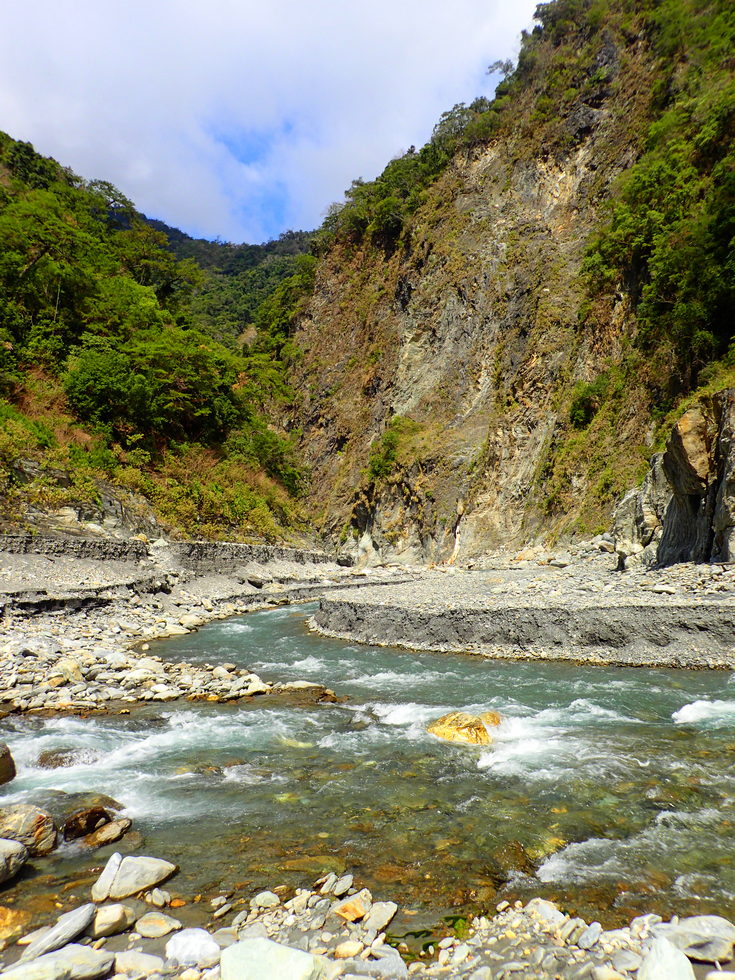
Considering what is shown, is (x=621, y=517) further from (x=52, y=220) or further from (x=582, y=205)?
(x=52, y=220)

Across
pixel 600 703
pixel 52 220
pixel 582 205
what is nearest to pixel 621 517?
pixel 600 703

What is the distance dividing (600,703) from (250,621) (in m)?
12.3

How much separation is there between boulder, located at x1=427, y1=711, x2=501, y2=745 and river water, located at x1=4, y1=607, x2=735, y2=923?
7.2 inches

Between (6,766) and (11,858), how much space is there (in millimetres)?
2096

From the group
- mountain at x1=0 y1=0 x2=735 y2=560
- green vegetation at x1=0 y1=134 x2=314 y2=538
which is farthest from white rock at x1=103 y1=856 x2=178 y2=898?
green vegetation at x1=0 y1=134 x2=314 y2=538

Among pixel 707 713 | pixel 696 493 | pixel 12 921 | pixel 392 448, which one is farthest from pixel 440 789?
pixel 392 448

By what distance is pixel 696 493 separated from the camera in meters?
14.5

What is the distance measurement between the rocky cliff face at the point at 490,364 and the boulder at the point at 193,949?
71.7 feet

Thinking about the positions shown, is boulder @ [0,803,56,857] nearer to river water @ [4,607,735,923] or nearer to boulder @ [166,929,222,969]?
river water @ [4,607,735,923]

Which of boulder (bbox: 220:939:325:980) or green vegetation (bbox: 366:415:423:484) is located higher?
green vegetation (bbox: 366:415:423:484)

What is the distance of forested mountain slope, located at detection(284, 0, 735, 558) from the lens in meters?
22.3

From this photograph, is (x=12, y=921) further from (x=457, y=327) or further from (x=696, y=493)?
(x=457, y=327)

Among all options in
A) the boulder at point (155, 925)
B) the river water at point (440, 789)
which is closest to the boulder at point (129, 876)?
the river water at point (440, 789)

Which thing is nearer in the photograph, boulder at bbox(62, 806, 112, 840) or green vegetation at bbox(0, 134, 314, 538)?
boulder at bbox(62, 806, 112, 840)
